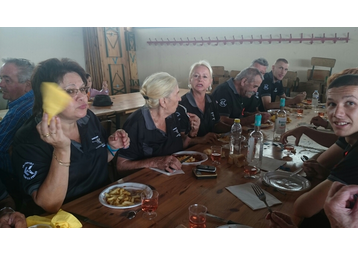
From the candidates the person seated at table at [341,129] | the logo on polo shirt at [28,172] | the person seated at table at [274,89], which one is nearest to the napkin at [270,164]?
the person seated at table at [341,129]

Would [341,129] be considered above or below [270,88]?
above

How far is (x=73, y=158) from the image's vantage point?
1284 millimetres

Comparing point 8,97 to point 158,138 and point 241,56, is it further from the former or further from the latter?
point 241,56

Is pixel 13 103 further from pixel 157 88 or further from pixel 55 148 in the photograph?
pixel 157 88

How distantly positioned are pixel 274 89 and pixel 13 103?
12.1 ft

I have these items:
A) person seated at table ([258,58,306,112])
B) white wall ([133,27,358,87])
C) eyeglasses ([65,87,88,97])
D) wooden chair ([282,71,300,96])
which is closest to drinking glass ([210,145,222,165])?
eyeglasses ([65,87,88,97])

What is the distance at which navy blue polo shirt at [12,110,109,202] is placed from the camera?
3.66ft

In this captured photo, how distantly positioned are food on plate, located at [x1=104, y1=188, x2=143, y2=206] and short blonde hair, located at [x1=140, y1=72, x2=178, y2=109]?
2.48ft

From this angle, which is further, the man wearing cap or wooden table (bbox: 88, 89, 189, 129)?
wooden table (bbox: 88, 89, 189, 129)

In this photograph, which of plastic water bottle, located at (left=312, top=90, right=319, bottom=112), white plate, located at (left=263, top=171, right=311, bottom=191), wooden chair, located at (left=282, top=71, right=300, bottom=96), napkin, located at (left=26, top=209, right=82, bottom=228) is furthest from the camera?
wooden chair, located at (left=282, top=71, right=300, bottom=96)

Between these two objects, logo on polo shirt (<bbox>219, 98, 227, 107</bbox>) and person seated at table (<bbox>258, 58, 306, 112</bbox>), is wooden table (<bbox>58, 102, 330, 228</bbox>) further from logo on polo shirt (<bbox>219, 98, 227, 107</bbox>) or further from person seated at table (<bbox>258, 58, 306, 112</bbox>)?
person seated at table (<bbox>258, 58, 306, 112</bbox>)

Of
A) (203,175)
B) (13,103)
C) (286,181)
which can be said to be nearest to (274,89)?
(286,181)
